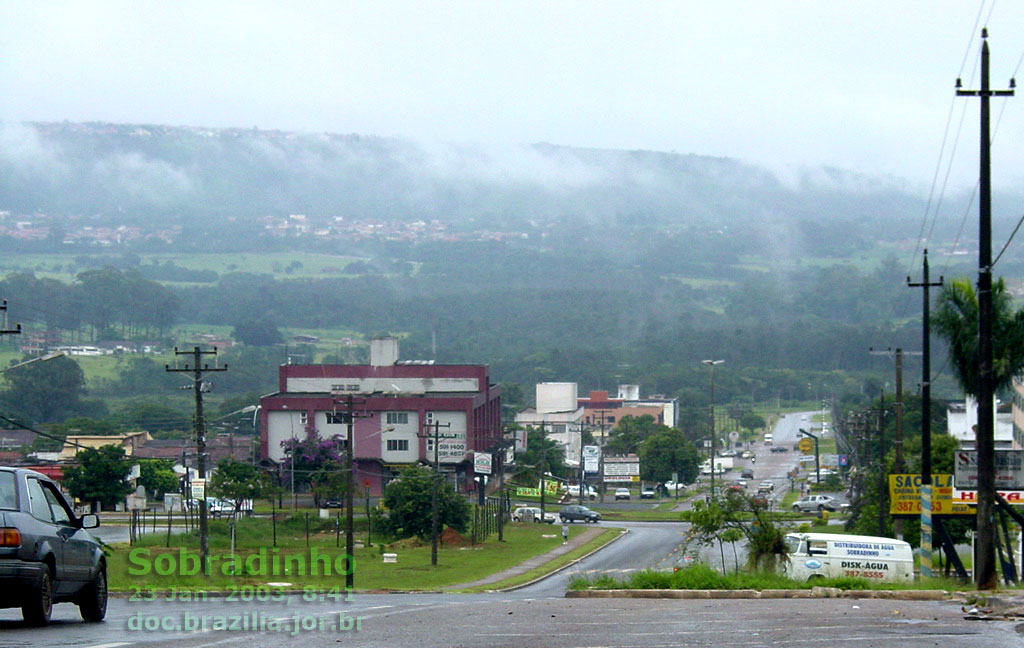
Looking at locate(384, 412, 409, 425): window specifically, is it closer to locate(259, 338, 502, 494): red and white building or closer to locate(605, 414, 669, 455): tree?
locate(259, 338, 502, 494): red and white building

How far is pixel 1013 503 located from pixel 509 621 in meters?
28.8

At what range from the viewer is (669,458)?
125188 mm

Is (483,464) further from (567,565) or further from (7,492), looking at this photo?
(7,492)

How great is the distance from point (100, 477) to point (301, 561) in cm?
3728

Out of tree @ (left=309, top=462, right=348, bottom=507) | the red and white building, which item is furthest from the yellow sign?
the red and white building

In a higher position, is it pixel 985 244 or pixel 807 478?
pixel 985 244

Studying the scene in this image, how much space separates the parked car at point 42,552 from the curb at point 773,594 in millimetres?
10868

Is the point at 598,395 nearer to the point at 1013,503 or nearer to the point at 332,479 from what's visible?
the point at 332,479

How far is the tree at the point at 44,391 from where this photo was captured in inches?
6555

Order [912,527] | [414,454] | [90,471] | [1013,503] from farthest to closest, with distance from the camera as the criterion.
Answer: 1. [414,454]
2. [90,471]
3. [912,527]
4. [1013,503]

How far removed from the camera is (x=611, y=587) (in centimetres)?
2600

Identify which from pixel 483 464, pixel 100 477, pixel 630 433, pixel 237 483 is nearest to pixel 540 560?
pixel 483 464

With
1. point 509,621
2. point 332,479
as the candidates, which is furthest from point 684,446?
point 509,621

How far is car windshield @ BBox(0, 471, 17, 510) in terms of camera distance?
14594 mm
